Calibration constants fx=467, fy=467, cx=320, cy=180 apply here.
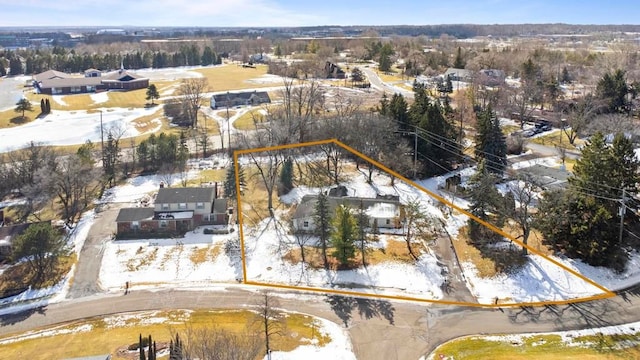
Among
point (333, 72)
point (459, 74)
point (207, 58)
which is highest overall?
point (207, 58)

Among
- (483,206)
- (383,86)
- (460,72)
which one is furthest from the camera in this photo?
(460,72)

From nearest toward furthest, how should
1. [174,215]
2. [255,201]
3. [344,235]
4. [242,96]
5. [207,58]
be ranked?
1. [344,235]
2. [174,215]
3. [255,201]
4. [242,96]
5. [207,58]

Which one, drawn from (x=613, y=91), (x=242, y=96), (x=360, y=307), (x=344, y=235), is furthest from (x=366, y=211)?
(x=242, y=96)

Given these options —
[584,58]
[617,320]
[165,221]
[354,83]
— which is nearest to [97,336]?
[165,221]

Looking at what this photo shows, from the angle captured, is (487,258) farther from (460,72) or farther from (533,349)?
(460,72)

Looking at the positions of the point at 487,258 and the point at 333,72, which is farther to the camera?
the point at 333,72

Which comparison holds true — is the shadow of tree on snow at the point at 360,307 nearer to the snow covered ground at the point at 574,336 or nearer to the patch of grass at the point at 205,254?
the snow covered ground at the point at 574,336
